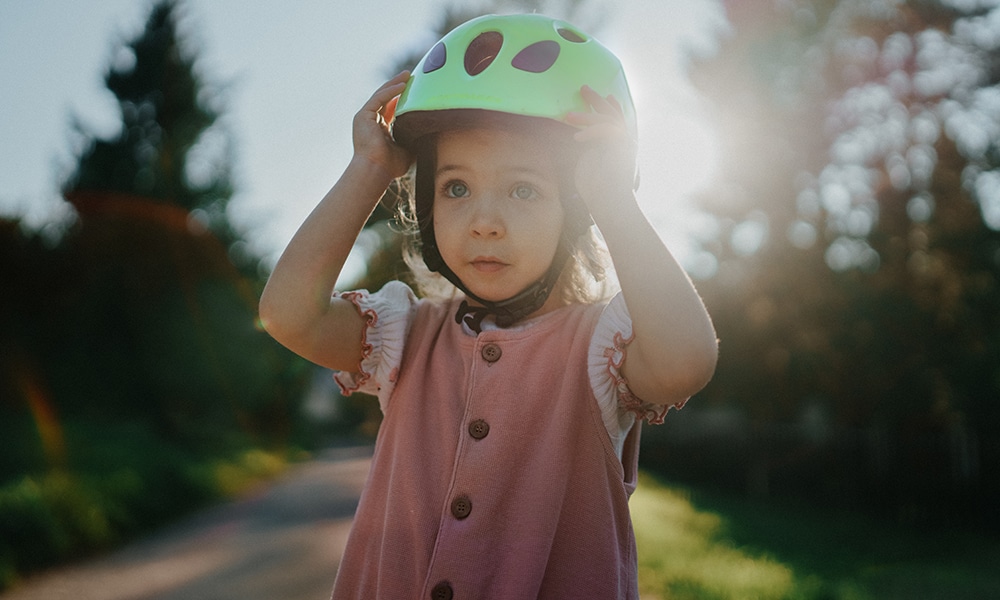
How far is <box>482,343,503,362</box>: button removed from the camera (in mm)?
2029

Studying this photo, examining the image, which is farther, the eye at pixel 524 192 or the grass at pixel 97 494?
the grass at pixel 97 494

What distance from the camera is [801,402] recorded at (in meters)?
16.5

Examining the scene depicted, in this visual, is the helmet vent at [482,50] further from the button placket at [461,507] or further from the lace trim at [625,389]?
the button placket at [461,507]

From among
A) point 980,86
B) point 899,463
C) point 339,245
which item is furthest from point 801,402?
point 339,245

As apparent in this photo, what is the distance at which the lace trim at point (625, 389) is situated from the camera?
1.80m

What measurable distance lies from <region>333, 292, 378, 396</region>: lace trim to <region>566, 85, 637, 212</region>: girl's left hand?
0.69 m

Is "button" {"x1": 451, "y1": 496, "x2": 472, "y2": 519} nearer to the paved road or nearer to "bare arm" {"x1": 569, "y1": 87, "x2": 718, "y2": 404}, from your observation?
"bare arm" {"x1": 569, "y1": 87, "x2": 718, "y2": 404}

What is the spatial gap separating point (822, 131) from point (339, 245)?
674 inches

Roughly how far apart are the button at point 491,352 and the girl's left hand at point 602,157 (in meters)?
0.46

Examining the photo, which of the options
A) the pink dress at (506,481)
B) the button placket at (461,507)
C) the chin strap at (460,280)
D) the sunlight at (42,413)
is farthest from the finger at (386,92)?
the sunlight at (42,413)

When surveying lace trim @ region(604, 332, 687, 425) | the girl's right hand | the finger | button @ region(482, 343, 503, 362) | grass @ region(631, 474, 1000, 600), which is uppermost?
the finger

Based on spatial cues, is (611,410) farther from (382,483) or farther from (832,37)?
(832,37)

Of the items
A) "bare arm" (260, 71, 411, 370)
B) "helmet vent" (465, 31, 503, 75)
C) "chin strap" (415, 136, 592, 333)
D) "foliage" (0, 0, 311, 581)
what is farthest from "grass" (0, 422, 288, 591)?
"helmet vent" (465, 31, 503, 75)

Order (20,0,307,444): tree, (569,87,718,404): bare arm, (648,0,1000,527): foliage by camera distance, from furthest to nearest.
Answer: (20,0,307,444): tree, (648,0,1000,527): foliage, (569,87,718,404): bare arm
